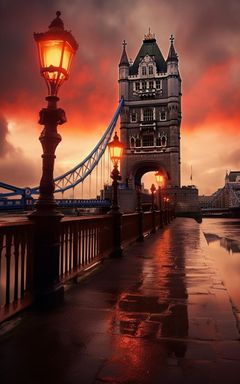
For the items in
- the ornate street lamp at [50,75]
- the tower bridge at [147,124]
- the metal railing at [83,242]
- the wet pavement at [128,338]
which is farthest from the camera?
the tower bridge at [147,124]

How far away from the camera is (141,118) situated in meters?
79.9

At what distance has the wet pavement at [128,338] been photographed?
2.65 metres

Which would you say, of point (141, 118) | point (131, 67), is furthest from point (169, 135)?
point (131, 67)

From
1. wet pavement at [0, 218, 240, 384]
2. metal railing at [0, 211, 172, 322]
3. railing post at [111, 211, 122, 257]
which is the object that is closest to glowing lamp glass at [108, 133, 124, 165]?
railing post at [111, 211, 122, 257]

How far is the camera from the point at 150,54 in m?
87.0

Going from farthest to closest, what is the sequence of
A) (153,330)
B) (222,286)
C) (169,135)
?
(169,135) → (222,286) → (153,330)

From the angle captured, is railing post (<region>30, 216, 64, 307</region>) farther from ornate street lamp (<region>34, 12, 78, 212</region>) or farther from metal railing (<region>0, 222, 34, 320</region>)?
ornate street lamp (<region>34, 12, 78, 212</region>)

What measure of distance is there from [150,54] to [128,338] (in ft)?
297

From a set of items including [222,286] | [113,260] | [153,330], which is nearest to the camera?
[153,330]

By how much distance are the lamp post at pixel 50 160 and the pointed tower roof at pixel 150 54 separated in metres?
83.0

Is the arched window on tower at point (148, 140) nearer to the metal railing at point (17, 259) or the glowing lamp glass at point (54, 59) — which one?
the glowing lamp glass at point (54, 59)

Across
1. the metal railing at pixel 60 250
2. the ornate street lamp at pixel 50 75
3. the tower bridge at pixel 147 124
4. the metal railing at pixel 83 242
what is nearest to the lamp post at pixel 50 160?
the ornate street lamp at pixel 50 75

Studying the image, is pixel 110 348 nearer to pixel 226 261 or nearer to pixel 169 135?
pixel 226 261

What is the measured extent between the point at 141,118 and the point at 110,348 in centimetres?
7890
